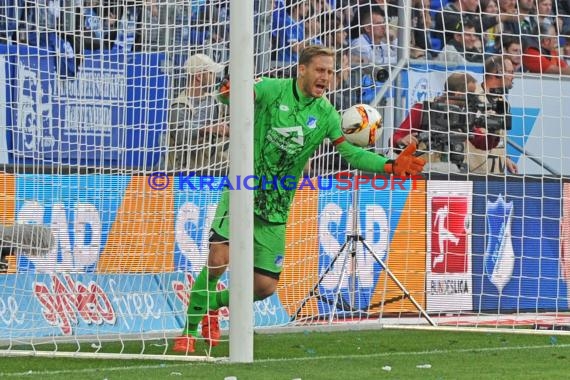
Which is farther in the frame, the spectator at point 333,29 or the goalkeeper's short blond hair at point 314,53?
the spectator at point 333,29

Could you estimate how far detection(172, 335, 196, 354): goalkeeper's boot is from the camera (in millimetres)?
9266

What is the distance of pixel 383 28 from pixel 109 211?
371 centimetres

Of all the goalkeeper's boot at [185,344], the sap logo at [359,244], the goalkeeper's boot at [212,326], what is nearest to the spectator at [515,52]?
the sap logo at [359,244]

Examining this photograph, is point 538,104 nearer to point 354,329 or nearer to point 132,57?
point 354,329

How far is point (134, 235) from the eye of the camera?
10156mm

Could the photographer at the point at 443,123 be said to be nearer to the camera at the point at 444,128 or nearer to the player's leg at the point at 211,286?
the camera at the point at 444,128

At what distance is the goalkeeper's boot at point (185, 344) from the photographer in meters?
9.27

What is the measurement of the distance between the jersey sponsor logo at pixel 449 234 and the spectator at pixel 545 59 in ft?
5.16

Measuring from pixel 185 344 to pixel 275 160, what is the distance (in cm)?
146

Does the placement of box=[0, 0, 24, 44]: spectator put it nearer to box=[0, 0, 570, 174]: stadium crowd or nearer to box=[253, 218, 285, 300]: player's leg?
box=[0, 0, 570, 174]: stadium crowd

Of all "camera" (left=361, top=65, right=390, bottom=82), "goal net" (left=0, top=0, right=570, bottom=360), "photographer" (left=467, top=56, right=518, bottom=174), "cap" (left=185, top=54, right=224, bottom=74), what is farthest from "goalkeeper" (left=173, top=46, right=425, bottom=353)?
"photographer" (left=467, top=56, right=518, bottom=174)

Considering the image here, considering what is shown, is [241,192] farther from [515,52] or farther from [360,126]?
[515,52]

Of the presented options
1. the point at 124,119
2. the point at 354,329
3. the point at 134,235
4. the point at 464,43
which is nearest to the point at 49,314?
the point at 134,235

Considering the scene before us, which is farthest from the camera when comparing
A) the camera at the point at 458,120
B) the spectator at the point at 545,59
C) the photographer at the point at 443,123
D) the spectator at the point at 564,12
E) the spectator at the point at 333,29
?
the spectator at the point at 564,12
